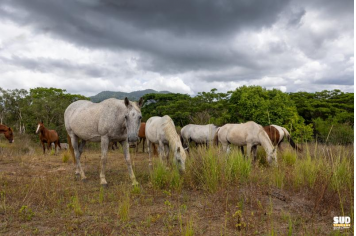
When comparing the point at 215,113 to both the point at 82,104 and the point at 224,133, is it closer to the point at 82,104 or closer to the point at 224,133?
the point at 224,133

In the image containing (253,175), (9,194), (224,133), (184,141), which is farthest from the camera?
(184,141)

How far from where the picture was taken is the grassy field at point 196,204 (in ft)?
11.6

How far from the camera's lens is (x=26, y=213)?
4.09 metres

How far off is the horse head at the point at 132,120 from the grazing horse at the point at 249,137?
170 inches

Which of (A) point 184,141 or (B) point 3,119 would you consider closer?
(A) point 184,141

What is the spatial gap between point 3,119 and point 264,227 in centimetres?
5255

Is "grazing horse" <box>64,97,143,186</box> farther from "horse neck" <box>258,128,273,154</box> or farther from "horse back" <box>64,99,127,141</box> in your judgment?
"horse neck" <box>258,128,273,154</box>

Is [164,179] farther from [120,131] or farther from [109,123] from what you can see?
[109,123]

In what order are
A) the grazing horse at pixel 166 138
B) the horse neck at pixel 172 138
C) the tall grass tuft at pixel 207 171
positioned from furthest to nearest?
the horse neck at pixel 172 138, the grazing horse at pixel 166 138, the tall grass tuft at pixel 207 171

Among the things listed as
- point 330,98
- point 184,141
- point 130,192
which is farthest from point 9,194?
point 330,98

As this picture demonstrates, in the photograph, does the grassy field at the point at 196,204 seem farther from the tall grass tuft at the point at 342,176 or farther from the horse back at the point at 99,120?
the horse back at the point at 99,120

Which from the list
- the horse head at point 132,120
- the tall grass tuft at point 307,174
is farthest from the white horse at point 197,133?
the horse head at point 132,120

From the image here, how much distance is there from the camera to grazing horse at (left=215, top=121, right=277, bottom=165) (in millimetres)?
8375

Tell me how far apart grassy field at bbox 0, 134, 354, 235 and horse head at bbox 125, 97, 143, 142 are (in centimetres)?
113
